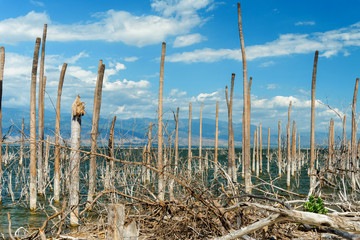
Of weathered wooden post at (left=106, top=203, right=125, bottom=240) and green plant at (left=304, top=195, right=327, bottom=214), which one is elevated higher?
weathered wooden post at (left=106, top=203, right=125, bottom=240)

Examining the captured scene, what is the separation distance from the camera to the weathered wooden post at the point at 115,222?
13.9ft

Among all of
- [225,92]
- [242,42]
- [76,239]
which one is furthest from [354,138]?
[76,239]

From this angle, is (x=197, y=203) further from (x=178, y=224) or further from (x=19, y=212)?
(x=19, y=212)

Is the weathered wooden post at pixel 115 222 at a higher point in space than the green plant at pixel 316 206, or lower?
higher

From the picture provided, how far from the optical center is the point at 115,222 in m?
4.25

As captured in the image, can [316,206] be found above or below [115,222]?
below

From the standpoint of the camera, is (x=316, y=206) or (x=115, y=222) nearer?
(x=115, y=222)

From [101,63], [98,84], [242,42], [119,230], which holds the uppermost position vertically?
[242,42]

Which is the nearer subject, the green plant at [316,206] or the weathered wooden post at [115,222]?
the weathered wooden post at [115,222]

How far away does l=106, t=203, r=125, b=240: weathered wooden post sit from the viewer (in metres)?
4.23

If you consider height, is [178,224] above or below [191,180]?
below

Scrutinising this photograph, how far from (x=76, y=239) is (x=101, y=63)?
8205 millimetres

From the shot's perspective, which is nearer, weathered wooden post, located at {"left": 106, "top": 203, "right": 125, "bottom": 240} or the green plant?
weathered wooden post, located at {"left": 106, "top": 203, "right": 125, "bottom": 240}

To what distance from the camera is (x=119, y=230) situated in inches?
168
